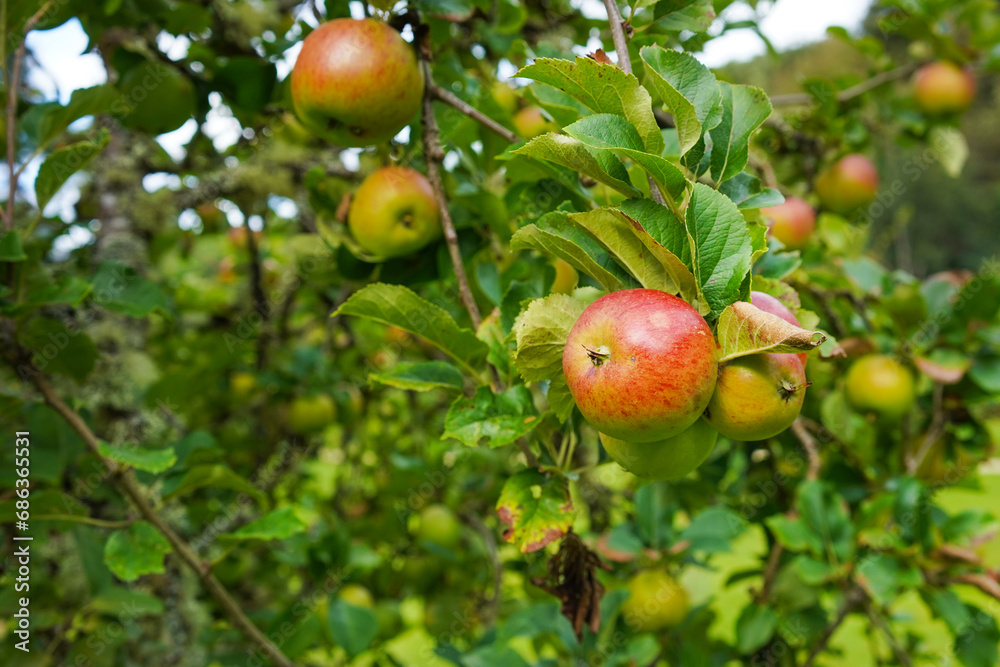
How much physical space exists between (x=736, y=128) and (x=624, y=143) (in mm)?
143

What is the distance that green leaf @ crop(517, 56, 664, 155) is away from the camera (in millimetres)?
500

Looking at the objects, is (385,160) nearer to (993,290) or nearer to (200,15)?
(200,15)

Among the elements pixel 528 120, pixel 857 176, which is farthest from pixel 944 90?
pixel 528 120

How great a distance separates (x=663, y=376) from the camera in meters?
0.45

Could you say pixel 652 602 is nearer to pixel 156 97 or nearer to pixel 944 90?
pixel 156 97

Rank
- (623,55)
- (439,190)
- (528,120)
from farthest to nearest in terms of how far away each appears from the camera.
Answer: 1. (528,120)
2. (439,190)
3. (623,55)

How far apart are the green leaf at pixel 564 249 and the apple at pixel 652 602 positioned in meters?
0.84

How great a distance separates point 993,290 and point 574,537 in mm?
1017

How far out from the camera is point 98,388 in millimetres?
1238

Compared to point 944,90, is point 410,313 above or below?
above

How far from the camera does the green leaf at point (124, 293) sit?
35.9 inches

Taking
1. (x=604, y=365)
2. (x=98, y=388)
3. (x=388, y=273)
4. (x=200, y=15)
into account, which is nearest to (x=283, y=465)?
(x=98, y=388)

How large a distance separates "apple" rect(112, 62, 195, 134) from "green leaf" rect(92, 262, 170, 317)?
0.87ft

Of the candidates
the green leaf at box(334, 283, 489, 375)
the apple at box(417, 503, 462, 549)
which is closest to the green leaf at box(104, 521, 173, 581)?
the green leaf at box(334, 283, 489, 375)
